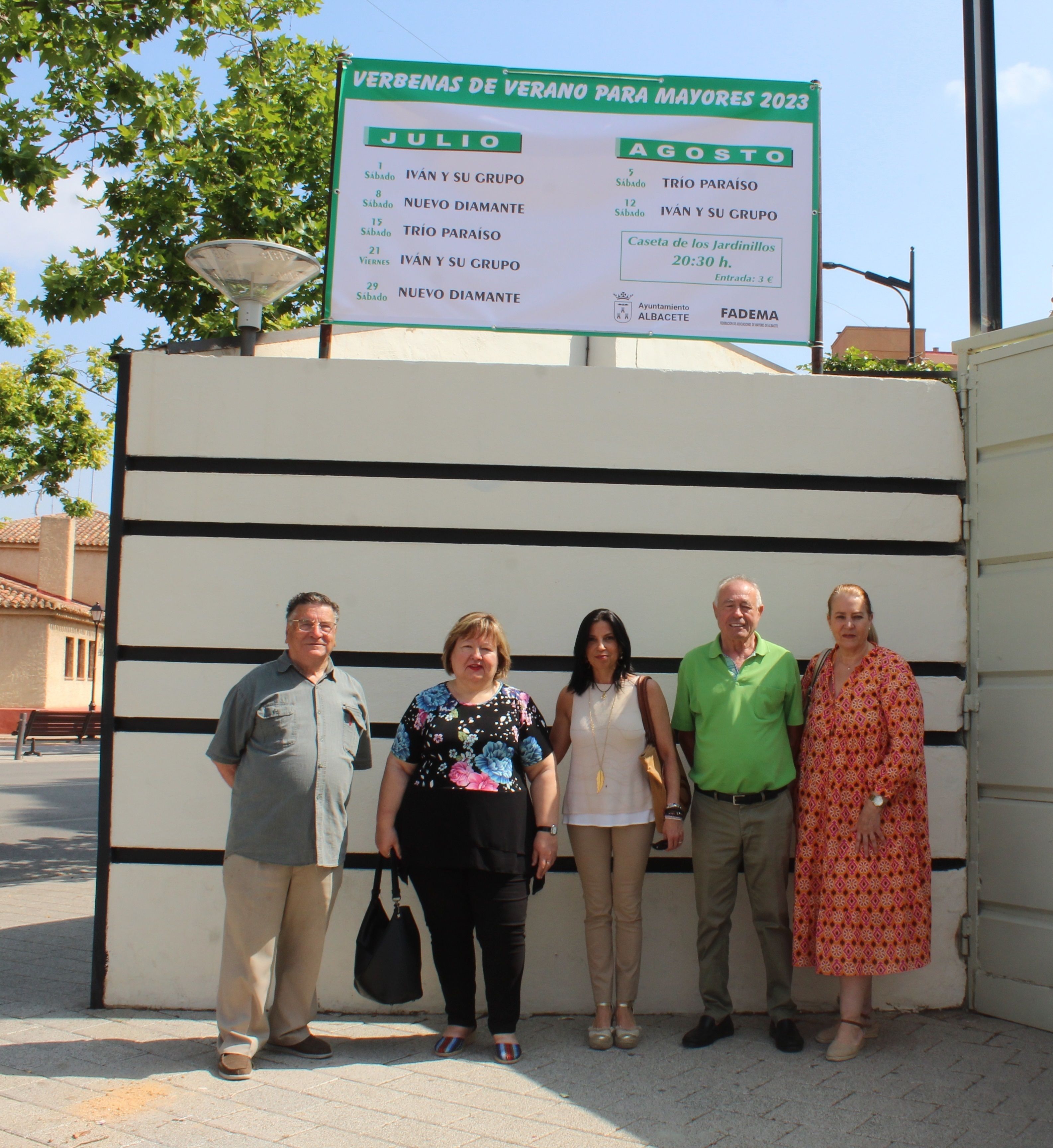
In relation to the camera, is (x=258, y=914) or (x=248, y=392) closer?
(x=258, y=914)

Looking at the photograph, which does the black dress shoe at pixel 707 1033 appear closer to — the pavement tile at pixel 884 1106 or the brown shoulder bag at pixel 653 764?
the pavement tile at pixel 884 1106

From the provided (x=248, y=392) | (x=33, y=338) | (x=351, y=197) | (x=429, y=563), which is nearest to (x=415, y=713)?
(x=429, y=563)

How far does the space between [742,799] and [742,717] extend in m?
0.32

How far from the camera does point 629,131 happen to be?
15.9 ft

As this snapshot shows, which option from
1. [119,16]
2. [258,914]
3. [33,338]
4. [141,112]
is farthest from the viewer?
[33,338]

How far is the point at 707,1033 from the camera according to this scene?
4082 mm

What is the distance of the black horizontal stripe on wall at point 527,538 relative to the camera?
4664 mm

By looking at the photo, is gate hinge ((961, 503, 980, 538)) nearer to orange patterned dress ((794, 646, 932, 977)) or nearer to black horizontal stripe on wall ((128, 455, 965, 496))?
black horizontal stripe on wall ((128, 455, 965, 496))

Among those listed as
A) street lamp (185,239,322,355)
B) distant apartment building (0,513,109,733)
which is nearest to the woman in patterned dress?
street lamp (185,239,322,355)

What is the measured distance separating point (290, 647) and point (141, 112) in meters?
6.31

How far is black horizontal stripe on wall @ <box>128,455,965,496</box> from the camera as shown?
4691mm

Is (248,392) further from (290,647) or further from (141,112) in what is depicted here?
(141,112)

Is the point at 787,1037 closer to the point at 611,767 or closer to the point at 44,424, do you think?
the point at 611,767

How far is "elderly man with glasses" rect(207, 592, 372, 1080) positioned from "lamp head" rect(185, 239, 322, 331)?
2.00m
